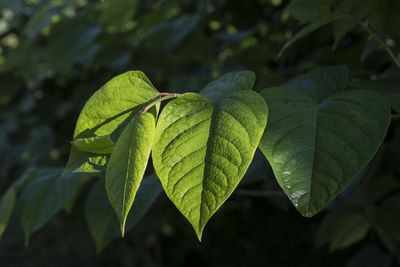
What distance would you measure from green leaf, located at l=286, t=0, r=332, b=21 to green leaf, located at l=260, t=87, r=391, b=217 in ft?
0.91

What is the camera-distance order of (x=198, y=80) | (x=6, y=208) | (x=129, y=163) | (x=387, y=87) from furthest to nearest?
(x=198, y=80)
(x=6, y=208)
(x=387, y=87)
(x=129, y=163)

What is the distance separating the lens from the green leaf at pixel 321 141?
41 cm

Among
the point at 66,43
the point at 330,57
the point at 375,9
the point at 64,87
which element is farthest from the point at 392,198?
the point at 64,87

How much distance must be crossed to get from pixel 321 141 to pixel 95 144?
0.25 m

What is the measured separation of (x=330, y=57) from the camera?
1.18 meters

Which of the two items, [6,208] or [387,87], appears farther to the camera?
[6,208]

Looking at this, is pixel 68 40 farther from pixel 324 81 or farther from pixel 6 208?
pixel 324 81

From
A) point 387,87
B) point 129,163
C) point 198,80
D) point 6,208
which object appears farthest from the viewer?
point 198,80

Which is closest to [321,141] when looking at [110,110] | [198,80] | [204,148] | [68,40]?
[204,148]

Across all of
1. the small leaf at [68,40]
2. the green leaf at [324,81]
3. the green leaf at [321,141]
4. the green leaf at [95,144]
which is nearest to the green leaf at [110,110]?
the green leaf at [95,144]

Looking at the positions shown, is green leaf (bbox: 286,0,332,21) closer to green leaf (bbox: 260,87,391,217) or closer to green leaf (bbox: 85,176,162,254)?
green leaf (bbox: 260,87,391,217)

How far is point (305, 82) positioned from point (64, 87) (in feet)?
4.99

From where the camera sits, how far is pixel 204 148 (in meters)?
0.44

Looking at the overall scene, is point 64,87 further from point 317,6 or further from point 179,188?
point 179,188
